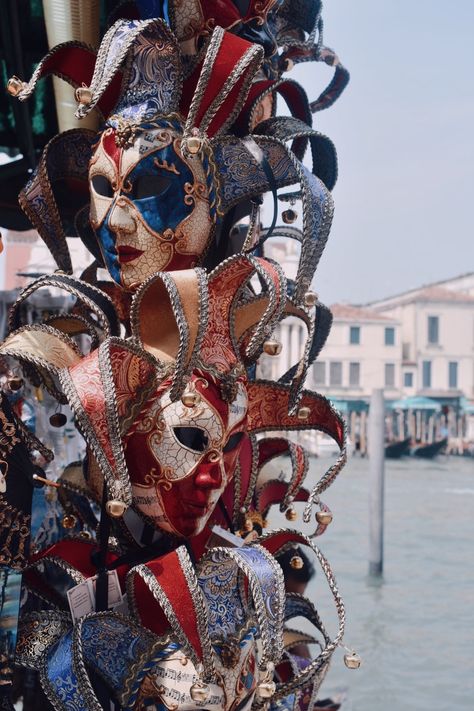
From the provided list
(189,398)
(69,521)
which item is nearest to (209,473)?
(189,398)

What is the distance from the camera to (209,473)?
173cm

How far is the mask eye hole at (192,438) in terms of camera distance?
67.5 inches

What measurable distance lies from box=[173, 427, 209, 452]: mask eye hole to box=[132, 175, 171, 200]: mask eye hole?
473mm

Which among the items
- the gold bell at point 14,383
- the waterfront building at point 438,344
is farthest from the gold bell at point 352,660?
the waterfront building at point 438,344

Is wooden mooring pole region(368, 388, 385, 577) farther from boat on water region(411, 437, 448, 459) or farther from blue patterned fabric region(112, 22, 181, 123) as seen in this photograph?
boat on water region(411, 437, 448, 459)

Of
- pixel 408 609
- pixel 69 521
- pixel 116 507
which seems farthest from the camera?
pixel 408 609

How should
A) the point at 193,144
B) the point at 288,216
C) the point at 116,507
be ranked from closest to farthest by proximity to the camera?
the point at 116,507
the point at 193,144
the point at 288,216

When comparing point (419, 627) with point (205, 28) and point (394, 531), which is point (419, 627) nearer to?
point (205, 28)

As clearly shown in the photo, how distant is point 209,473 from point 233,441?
108 millimetres

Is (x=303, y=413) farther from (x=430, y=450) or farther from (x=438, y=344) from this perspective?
(x=438, y=344)

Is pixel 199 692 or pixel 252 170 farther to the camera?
pixel 252 170

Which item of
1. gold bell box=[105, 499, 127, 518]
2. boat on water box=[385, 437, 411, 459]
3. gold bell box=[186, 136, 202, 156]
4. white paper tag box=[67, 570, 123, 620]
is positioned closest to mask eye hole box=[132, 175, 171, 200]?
gold bell box=[186, 136, 202, 156]

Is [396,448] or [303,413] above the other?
[303,413]

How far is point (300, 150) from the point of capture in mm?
2215
